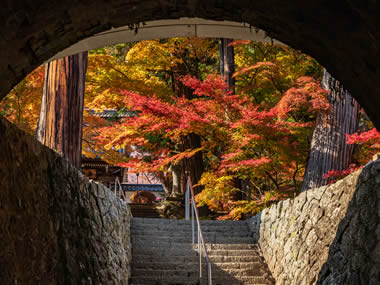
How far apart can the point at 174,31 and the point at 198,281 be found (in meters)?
4.08

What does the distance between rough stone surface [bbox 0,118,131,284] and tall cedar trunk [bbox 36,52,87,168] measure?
1.22 metres

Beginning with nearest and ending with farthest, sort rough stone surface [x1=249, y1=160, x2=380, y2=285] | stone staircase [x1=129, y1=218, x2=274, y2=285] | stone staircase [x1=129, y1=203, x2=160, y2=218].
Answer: rough stone surface [x1=249, y1=160, x2=380, y2=285] → stone staircase [x1=129, y1=218, x2=274, y2=285] → stone staircase [x1=129, y1=203, x2=160, y2=218]

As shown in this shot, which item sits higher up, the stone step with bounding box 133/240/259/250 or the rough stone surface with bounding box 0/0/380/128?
the rough stone surface with bounding box 0/0/380/128

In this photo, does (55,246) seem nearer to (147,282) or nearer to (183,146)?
(147,282)

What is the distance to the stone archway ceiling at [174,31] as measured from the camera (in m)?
4.79

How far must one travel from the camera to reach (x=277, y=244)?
7.23 meters

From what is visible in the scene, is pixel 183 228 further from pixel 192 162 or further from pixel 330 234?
pixel 330 234

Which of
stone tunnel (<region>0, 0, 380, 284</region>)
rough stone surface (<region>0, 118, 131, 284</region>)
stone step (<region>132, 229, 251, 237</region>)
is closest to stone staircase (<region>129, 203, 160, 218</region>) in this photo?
stone step (<region>132, 229, 251, 237</region>)

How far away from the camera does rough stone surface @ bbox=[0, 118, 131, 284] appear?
293 cm

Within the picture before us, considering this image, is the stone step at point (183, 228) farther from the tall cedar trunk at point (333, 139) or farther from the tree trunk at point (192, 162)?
the tree trunk at point (192, 162)

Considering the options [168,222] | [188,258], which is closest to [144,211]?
[168,222]

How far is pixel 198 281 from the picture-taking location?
22.7ft

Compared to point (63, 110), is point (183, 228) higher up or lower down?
lower down

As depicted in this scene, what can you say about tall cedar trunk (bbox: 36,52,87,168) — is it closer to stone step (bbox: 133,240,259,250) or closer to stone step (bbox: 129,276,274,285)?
stone step (bbox: 129,276,274,285)
